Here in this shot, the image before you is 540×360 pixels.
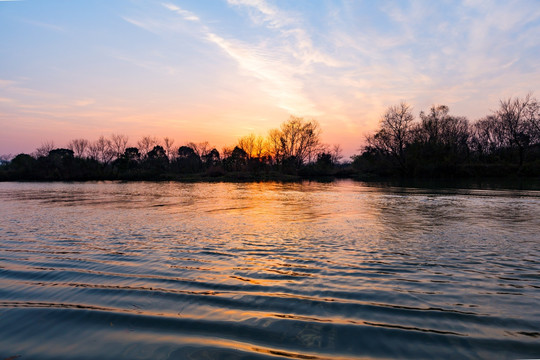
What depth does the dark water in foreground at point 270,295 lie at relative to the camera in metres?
3.79

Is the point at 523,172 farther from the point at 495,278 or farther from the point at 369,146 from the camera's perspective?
the point at 495,278

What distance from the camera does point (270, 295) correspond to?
5441 millimetres

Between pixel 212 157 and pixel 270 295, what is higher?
pixel 212 157

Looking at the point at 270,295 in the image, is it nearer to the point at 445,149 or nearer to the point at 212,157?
the point at 445,149

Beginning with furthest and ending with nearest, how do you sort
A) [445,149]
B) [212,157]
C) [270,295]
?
[212,157] < [445,149] < [270,295]

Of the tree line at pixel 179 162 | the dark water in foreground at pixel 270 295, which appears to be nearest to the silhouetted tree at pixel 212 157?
the tree line at pixel 179 162

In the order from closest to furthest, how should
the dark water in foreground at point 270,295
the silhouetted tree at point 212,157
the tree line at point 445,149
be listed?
1. the dark water in foreground at point 270,295
2. the tree line at point 445,149
3. the silhouetted tree at point 212,157

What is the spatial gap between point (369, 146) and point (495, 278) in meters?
82.9

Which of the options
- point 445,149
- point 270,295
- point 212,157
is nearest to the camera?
point 270,295

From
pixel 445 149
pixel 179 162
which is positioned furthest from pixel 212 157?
pixel 445 149

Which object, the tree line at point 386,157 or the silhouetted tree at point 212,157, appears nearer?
the tree line at point 386,157

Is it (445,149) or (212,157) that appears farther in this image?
(212,157)

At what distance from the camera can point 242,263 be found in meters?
7.47

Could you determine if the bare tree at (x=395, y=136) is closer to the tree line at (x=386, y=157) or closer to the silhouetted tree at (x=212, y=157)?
the tree line at (x=386, y=157)
